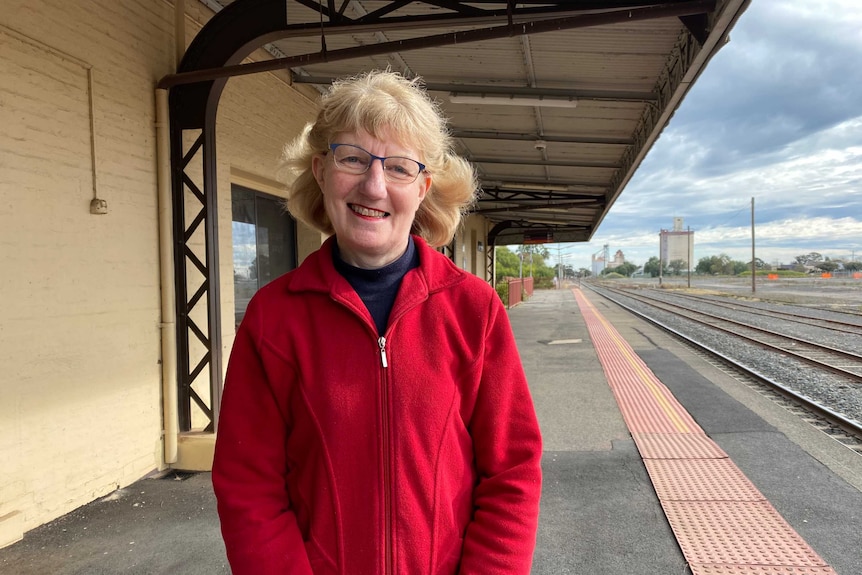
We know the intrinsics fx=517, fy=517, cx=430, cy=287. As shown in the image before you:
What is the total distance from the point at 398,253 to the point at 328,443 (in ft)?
1.84

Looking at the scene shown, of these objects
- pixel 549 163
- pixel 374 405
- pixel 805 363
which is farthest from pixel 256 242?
pixel 805 363

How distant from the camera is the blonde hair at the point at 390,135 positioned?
1.39 meters

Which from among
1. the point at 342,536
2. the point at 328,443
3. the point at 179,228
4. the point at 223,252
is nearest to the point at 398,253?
the point at 328,443

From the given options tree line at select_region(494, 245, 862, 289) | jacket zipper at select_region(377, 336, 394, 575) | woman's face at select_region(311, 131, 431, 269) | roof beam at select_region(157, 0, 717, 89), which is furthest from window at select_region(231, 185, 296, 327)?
tree line at select_region(494, 245, 862, 289)

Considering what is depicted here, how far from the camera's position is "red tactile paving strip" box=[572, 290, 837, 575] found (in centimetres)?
315

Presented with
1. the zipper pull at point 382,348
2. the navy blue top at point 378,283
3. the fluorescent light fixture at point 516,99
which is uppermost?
the fluorescent light fixture at point 516,99

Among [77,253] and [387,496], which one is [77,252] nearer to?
[77,253]

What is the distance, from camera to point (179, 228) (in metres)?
4.68

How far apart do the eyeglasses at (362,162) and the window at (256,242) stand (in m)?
5.38

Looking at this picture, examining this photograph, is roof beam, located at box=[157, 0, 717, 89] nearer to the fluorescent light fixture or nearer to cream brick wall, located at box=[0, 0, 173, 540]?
cream brick wall, located at box=[0, 0, 173, 540]

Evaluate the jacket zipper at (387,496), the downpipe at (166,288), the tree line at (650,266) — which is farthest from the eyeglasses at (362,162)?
the tree line at (650,266)

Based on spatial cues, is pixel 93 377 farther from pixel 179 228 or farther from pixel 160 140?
pixel 160 140

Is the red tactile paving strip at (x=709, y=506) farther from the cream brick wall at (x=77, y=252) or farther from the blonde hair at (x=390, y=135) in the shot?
the cream brick wall at (x=77, y=252)

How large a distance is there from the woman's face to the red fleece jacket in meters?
0.13
